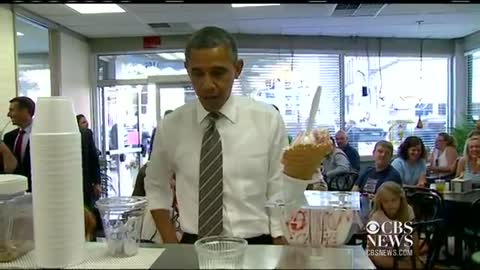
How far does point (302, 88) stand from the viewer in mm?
7047

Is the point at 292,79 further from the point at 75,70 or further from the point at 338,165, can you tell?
the point at 75,70

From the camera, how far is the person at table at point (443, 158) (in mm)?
5520

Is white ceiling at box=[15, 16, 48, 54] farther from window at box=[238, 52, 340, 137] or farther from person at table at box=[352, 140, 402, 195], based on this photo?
person at table at box=[352, 140, 402, 195]

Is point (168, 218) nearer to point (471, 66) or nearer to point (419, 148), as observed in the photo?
point (419, 148)

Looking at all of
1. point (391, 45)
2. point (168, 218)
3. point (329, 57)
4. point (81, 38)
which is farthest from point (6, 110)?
point (391, 45)

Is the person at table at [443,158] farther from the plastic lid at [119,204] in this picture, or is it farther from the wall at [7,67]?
the plastic lid at [119,204]

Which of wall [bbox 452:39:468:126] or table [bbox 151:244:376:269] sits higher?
wall [bbox 452:39:468:126]

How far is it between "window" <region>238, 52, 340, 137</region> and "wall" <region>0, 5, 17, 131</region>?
321cm

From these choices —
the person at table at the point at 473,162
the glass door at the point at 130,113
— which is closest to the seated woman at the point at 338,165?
the person at table at the point at 473,162

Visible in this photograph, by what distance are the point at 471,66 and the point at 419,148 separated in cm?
316

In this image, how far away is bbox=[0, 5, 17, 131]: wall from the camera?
4441 millimetres

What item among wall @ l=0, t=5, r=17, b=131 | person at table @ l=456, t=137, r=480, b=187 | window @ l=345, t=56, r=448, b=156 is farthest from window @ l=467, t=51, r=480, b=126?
wall @ l=0, t=5, r=17, b=131

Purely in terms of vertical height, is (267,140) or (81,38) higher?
(81,38)

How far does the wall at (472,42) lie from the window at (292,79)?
1974mm
